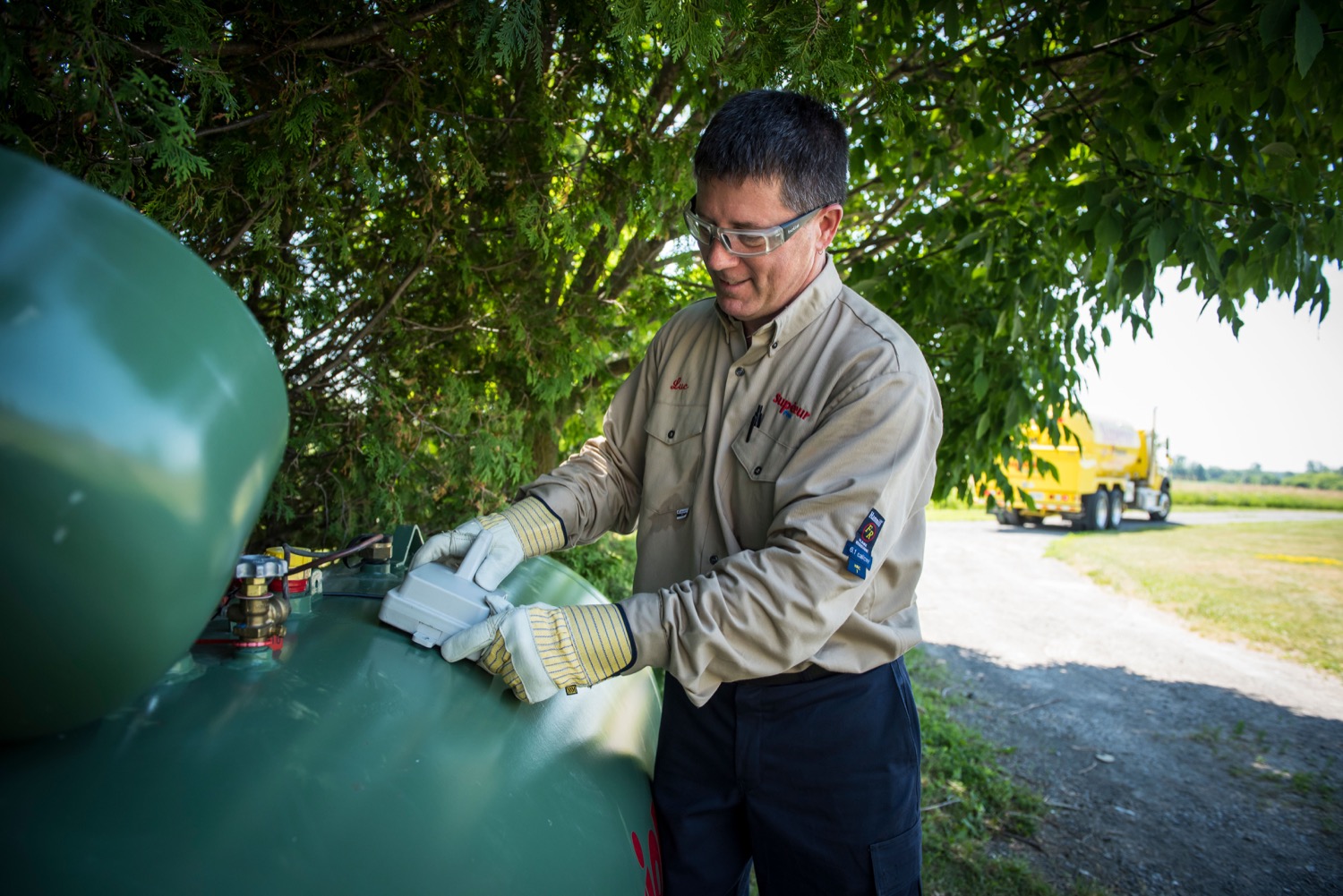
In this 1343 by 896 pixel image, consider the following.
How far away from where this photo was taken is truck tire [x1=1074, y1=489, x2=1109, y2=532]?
1631cm

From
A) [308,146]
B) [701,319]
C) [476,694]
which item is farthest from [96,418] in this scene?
[308,146]

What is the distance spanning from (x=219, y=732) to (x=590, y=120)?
9.66ft

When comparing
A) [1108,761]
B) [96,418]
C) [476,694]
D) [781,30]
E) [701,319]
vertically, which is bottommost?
[1108,761]

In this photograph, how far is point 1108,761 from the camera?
4.99 meters

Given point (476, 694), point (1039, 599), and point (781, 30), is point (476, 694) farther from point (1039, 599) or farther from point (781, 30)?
point (1039, 599)

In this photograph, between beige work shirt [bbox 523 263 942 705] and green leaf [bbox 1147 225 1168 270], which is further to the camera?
green leaf [bbox 1147 225 1168 270]

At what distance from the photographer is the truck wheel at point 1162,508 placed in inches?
783

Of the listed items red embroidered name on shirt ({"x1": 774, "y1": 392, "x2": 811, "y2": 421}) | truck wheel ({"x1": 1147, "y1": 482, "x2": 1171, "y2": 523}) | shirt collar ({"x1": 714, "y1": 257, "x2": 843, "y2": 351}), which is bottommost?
truck wheel ({"x1": 1147, "y1": 482, "x2": 1171, "y2": 523})

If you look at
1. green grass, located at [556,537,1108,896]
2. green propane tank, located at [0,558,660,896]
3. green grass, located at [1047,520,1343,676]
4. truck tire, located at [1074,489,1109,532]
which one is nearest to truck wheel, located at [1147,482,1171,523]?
green grass, located at [1047,520,1343,676]

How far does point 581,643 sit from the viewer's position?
1.60 m

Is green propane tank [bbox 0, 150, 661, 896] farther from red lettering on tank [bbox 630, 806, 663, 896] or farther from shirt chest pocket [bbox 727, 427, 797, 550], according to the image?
shirt chest pocket [bbox 727, 427, 797, 550]

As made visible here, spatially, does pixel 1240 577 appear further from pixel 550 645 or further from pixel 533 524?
pixel 550 645

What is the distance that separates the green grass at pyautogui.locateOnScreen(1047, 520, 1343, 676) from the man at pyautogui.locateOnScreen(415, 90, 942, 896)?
710 centimetres

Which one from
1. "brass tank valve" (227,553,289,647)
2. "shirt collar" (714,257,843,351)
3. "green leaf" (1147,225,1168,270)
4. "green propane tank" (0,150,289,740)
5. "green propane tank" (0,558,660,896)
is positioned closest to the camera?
"green propane tank" (0,150,289,740)
